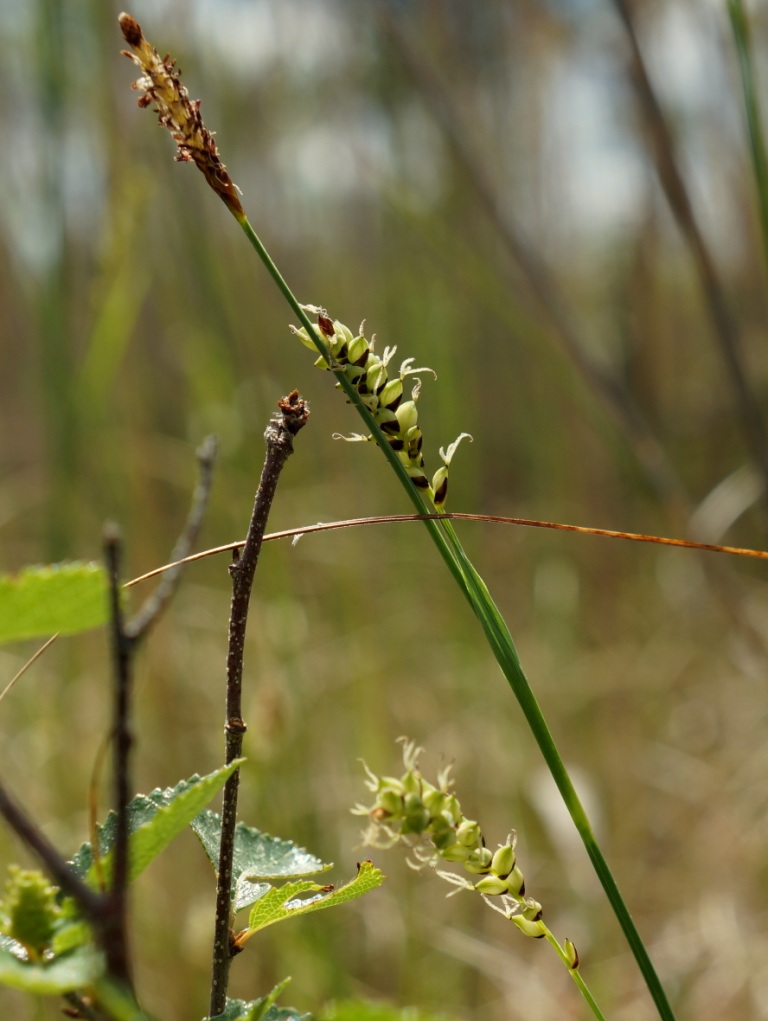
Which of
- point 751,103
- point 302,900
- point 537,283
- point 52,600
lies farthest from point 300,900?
point 537,283

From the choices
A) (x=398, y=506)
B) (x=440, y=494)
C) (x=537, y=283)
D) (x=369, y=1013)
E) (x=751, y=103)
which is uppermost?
(x=398, y=506)

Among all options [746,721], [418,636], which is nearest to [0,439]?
[418,636]

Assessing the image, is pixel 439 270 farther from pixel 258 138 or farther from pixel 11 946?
pixel 11 946

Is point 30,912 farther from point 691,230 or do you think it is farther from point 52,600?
point 691,230

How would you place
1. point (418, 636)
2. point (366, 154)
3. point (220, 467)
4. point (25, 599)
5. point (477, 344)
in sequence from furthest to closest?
point (477, 344)
point (418, 636)
point (366, 154)
point (220, 467)
point (25, 599)

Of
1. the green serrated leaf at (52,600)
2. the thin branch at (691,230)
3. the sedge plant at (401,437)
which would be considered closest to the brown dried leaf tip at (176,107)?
the sedge plant at (401,437)

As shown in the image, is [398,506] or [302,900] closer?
[302,900]

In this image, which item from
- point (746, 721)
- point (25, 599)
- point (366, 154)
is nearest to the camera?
point (25, 599)
